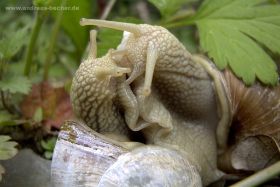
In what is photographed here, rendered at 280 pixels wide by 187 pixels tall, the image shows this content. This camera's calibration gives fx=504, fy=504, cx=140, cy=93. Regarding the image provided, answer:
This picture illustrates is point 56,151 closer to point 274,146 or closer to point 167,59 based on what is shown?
point 167,59

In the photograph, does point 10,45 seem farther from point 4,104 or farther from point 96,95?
point 96,95

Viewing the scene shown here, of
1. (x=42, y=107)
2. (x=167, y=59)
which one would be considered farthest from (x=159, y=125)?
(x=42, y=107)

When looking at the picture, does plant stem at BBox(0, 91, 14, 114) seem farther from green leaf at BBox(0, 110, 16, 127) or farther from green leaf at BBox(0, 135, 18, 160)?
green leaf at BBox(0, 135, 18, 160)

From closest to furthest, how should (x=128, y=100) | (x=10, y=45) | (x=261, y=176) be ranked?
(x=261, y=176) → (x=128, y=100) → (x=10, y=45)

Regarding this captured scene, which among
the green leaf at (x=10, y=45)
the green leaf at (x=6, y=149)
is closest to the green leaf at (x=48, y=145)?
the green leaf at (x=6, y=149)

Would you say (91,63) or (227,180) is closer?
(91,63)

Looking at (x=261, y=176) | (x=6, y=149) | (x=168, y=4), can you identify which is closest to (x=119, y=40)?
(x=168, y=4)
